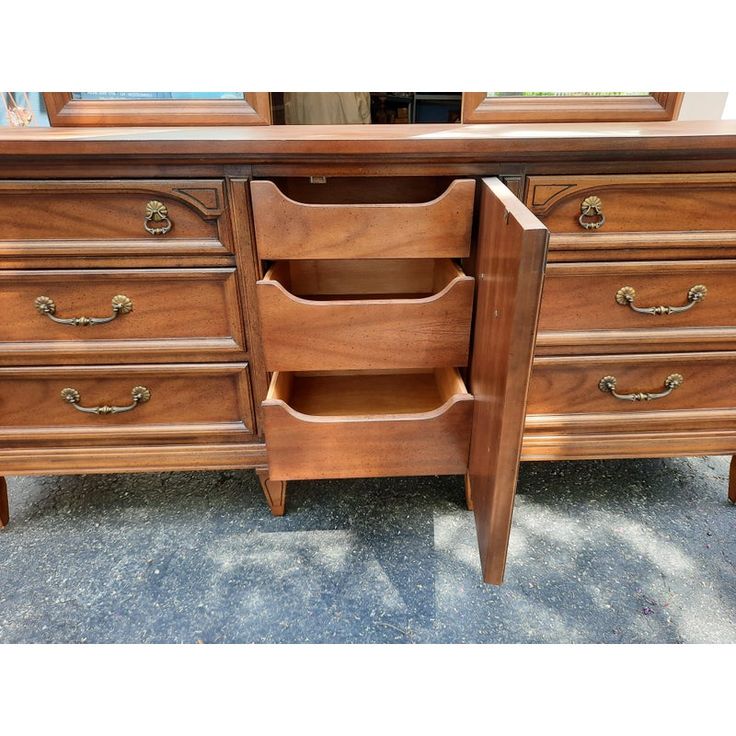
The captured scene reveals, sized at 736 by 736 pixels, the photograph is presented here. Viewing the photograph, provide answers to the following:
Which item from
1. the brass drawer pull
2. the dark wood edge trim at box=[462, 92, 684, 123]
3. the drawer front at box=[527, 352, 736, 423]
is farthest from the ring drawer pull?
the dark wood edge trim at box=[462, 92, 684, 123]

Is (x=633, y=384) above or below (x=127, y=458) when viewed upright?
above

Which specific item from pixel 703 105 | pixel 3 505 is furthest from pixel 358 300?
pixel 703 105

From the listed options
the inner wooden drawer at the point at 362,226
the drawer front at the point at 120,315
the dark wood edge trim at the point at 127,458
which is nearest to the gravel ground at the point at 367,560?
the dark wood edge trim at the point at 127,458

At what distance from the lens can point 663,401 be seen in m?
0.96

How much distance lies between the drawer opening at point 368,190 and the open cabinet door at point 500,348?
22 centimetres

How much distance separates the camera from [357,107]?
1.50 meters

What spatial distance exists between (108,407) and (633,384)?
0.98 meters

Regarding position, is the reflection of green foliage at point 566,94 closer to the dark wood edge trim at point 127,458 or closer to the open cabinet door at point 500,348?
the open cabinet door at point 500,348

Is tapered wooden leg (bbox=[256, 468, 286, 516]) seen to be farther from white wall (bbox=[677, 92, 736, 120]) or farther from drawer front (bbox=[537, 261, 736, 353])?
white wall (bbox=[677, 92, 736, 120])

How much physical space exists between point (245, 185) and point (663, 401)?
0.86m

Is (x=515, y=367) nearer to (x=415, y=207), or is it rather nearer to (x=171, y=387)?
(x=415, y=207)

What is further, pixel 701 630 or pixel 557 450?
pixel 557 450

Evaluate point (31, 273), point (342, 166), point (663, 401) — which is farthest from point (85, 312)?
point (663, 401)

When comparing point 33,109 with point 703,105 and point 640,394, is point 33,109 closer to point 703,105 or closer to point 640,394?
point 640,394
